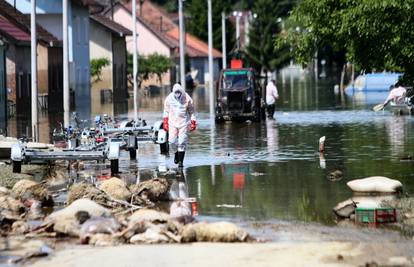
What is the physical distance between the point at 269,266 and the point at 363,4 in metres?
8.19

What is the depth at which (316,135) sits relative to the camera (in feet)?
103

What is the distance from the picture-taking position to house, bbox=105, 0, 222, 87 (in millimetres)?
98312

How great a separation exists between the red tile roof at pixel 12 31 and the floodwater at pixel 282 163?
6.71m

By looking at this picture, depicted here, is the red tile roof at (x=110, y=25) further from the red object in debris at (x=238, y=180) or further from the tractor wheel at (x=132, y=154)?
the red object in debris at (x=238, y=180)

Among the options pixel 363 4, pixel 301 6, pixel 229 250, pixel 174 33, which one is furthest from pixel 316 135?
pixel 174 33

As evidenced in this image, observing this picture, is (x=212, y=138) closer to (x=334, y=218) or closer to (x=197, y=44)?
(x=334, y=218)

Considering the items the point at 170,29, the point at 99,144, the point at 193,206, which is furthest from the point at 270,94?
the point at 170,29

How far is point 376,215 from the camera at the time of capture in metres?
14.4

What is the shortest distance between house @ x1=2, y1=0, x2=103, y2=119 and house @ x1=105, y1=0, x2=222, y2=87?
15.7 meters

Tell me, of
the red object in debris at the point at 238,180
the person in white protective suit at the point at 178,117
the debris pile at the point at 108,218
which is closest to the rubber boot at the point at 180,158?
the person in white protective suit at the point at 178,117

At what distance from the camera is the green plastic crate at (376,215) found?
1438 centimetres

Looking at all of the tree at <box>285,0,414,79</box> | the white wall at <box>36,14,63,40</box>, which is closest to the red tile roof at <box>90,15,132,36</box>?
the white wall at <box>36,14,63,40</box>

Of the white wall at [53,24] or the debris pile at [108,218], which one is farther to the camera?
the white wall at [53,24]

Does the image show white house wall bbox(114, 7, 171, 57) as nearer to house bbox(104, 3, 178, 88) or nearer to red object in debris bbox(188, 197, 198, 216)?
house bbox(104, 3, 178, 88)
